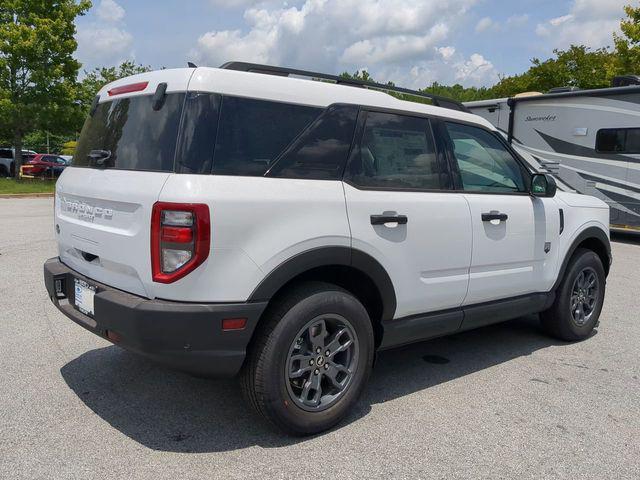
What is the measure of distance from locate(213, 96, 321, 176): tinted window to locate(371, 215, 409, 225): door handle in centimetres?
67

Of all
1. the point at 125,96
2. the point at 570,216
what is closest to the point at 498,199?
the point at 570,216

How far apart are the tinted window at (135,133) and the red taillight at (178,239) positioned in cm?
27

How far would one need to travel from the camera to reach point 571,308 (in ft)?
16.4

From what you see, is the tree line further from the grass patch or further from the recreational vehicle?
the recreational vehicle

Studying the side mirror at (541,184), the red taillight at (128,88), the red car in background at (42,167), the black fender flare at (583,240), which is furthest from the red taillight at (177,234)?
the red car in background at (42,167)

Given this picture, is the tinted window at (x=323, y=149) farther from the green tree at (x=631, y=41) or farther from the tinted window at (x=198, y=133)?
the green tree at (x=631, y=41)

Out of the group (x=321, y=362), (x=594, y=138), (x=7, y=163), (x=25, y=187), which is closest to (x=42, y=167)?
(x=7, y=163)

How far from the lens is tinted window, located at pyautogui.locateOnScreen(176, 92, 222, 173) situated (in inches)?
109

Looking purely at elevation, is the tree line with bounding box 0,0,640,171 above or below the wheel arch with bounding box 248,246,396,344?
above

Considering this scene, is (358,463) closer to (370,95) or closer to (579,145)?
(370,95)

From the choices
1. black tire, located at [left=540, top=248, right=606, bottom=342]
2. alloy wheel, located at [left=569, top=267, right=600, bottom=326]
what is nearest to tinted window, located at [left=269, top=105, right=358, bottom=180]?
black tire, located at [left=540, top=248, right=606, bottom=342]

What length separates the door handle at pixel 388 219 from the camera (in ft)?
10.9

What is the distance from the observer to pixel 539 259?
14.8 ft

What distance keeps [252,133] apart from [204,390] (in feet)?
5.93
